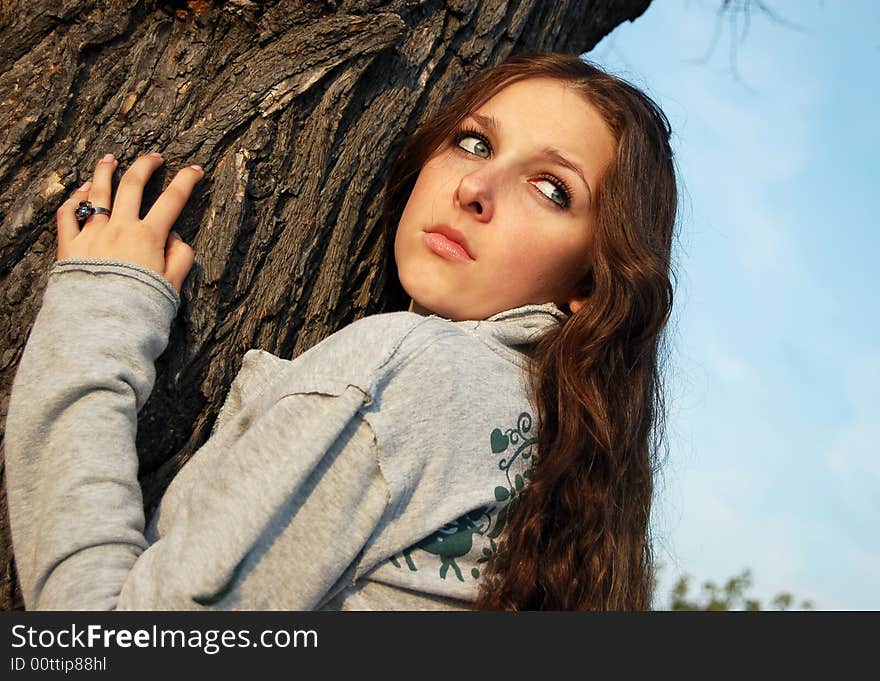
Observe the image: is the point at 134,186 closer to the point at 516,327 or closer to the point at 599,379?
the point at 516,327

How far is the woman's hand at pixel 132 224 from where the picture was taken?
7.08ft

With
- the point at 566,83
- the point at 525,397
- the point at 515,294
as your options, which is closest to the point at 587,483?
the point at 525,397

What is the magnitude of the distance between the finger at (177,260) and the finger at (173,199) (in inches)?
1.7

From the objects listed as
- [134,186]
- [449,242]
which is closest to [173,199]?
[134,186]

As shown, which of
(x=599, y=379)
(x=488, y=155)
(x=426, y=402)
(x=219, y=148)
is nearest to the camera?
(x=426, y=402)

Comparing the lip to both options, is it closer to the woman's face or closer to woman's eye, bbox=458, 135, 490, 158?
the woman's face

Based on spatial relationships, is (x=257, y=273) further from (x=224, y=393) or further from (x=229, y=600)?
(x=229, y=600)

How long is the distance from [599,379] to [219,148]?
3.65 ft

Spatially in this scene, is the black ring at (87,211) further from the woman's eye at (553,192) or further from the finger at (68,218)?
the woman's eye at (553,192)

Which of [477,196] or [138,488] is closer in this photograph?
[138,488]

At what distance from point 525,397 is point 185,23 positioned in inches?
51.7

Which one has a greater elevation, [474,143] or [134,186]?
[474,143]

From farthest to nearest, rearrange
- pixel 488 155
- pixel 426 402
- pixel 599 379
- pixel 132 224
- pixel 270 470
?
pixel 488 155 < pixel 599 379 < pixel 132 224 < pixel 426 402 < pixel 270 470

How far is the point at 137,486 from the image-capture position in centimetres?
198
